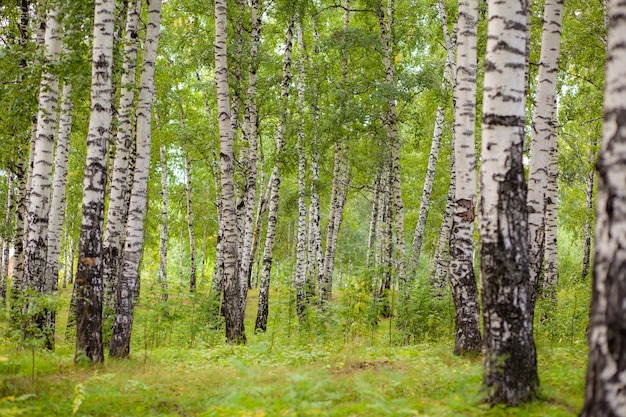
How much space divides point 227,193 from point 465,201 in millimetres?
5293

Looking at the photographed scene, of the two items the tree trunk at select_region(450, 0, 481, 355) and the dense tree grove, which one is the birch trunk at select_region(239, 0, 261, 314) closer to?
the dense tree grove

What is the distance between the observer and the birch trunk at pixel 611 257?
3.17 m

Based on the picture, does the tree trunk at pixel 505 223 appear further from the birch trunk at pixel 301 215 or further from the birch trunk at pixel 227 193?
the birch trunk at pixel 301 215

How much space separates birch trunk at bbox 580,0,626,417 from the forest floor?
1.23 meters

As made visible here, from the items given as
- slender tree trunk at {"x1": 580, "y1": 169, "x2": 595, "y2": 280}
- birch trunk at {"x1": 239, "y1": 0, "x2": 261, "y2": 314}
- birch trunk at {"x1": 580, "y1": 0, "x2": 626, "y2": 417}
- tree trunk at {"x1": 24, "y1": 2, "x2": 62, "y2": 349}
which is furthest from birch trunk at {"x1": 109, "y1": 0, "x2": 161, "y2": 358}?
slender tree trunk at {"x1": 580, "y1": 169, "x2": 595, "y2": 280}

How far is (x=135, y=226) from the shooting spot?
29.0 ft

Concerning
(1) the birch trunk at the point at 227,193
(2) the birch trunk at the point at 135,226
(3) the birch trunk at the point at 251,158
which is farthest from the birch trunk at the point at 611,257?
(3) the birch trunk at the point at 251,158

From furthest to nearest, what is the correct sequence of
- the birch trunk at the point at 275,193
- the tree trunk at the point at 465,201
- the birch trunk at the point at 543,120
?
the birch trunk at the point at 275,193, the birch trunk at the point at 543,120, the tree trunk at the point at 465,201

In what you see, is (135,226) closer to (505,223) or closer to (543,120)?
(505,223)

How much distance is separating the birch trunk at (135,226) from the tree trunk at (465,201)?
5.21 meters

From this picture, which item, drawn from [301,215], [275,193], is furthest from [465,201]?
[301,215]

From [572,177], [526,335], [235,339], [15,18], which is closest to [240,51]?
[15,18]

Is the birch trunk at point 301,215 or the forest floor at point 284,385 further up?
the birch trunk at point 301,215

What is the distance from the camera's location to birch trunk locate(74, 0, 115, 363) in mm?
7586
